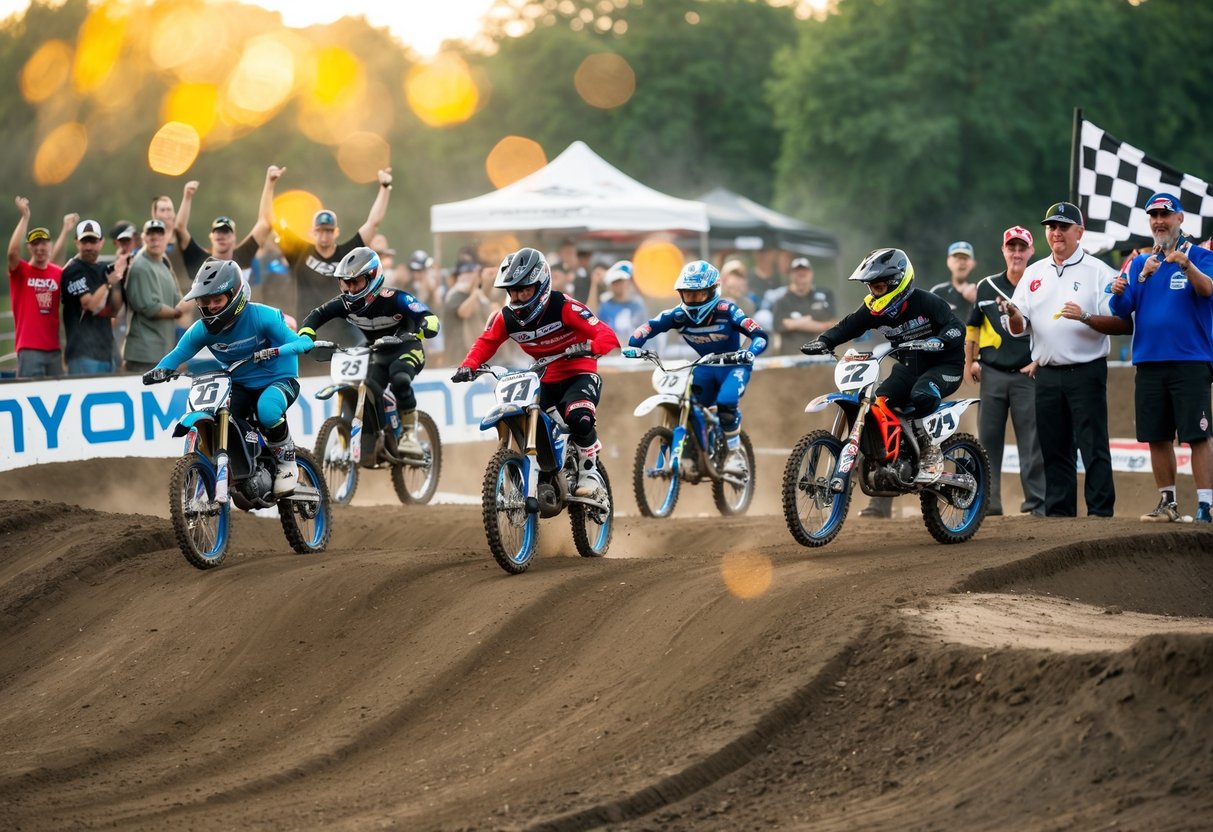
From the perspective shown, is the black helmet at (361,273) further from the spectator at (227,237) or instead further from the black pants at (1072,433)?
the black pants at (1072,433)

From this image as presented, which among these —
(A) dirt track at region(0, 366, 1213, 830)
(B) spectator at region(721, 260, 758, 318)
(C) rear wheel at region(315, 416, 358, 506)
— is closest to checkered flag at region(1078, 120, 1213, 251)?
(A) dirt track at region(0, 366, 1213, 830)

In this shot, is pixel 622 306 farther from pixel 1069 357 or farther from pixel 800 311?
pixel 1069 357

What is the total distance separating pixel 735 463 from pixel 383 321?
3431mm

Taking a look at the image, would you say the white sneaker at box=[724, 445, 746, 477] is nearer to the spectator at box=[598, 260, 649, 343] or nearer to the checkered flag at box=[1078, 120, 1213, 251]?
the checkered flag at box=[1078, 120, 1213, 251]

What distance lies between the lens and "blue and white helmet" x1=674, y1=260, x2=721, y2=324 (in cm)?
1269

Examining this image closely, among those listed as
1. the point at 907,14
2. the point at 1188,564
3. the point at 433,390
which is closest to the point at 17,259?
the point at 433,390

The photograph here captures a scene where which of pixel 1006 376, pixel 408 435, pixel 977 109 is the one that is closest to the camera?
pixel 1006 376

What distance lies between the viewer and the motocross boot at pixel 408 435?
44.2ft

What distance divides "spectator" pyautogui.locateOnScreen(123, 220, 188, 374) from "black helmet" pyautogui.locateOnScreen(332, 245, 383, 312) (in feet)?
7.17

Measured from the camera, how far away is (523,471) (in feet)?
31.6

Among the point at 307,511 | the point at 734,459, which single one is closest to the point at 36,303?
the point at 307,511

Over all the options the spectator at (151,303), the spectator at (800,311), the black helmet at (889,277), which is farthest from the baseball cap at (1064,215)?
the spectator at (151,303)

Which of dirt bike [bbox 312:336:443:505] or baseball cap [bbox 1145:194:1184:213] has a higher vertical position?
baseball cap [bbox 1145:194:1184:213]

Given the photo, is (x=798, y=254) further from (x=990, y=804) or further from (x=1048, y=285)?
(x=990, y=804)
